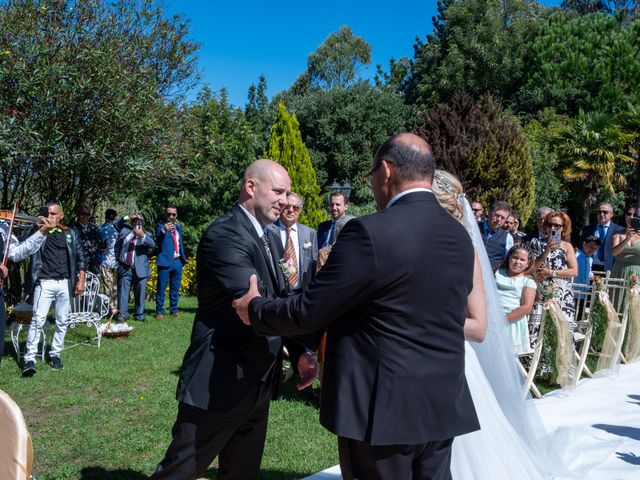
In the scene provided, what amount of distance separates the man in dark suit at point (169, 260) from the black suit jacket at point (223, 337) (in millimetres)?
9462

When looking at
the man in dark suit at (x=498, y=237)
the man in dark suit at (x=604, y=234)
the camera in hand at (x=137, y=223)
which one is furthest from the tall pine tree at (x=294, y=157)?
the man in dark suit at (x=498, y=237)

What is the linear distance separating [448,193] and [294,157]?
14.8 m

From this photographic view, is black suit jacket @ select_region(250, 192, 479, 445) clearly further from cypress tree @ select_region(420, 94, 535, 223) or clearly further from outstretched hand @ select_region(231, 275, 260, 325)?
cypress tree @ select_region(420, 94, 535, 223)

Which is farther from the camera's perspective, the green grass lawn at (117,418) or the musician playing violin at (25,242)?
the musician playing violin at (25,242)

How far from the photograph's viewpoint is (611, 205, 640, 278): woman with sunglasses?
8.98 m

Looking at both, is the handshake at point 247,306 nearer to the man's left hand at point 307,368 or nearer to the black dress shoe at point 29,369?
the man's left hand at point 307,368

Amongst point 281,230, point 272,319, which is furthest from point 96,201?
point 272,319

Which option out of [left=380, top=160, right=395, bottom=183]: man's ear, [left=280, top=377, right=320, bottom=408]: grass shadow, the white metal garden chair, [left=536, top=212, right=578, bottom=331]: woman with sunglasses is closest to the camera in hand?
the white metal garden chair

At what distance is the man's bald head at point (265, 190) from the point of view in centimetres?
314

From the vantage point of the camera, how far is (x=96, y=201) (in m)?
12.2

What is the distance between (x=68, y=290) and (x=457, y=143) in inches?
502

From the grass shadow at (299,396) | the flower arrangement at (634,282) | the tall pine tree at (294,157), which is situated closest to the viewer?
the grass shadow at (299,396)

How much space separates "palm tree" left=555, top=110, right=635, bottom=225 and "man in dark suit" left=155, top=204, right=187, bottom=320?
50.5 ft

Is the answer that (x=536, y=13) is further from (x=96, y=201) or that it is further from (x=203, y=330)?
(x=203, y=330)
